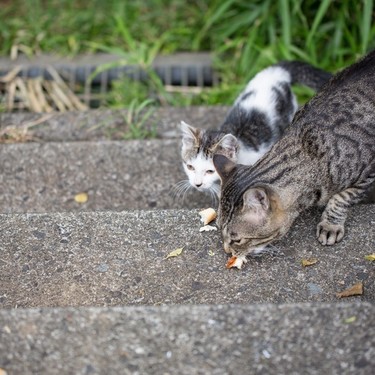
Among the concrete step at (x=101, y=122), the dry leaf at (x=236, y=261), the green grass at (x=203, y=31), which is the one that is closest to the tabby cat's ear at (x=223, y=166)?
the dry leaf at (x=236, y=261)

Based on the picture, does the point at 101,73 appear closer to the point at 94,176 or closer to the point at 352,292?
the point at 94,176

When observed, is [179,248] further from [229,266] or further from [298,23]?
[298,23]

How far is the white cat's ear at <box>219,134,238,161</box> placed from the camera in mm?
3869

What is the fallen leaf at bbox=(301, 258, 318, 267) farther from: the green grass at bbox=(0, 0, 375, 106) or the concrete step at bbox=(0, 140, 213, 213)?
the green grass at bbox=(0, 0, 375, 106)

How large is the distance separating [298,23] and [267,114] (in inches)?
55.1

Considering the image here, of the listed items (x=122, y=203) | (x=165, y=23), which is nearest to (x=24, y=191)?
(x=122, y=203)

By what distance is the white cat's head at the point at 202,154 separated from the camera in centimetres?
395

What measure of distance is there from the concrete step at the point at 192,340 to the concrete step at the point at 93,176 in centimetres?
168

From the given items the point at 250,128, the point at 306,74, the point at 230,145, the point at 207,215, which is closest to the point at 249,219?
the point at 207,215

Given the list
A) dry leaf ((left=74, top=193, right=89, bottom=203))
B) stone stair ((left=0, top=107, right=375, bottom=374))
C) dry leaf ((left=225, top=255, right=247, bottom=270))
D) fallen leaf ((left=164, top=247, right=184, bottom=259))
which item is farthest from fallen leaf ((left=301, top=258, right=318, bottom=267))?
dry leaf ((left=74, top=193, right=89, bottom=203))

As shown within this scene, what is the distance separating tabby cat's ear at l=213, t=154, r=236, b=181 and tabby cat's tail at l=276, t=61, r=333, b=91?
4.39 ft

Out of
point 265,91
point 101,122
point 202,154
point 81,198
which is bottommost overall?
point 81,198

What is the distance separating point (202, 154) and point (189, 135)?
0.14 metres

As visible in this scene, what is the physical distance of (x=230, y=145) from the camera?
3.92 metres
